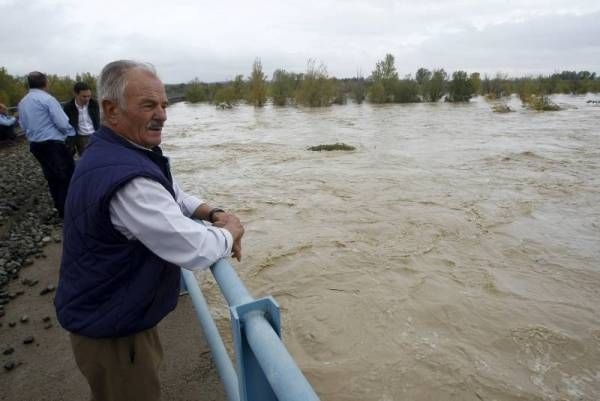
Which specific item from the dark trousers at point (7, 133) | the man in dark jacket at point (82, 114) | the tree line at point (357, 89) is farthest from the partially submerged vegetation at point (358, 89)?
the man in dark jacket at point (82, 114)

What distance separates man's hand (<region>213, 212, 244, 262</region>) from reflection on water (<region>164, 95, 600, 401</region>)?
5.70ft

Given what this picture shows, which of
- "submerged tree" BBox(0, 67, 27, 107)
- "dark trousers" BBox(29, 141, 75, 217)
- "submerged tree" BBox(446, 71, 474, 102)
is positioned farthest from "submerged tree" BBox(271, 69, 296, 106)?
"dark trousers" BBox(29, 141, 75, 217)

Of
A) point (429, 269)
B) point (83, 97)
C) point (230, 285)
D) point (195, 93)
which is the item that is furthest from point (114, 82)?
point (195, 93)

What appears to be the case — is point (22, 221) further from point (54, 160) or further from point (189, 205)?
point (189, 205)

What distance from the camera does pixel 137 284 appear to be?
1.52 metres

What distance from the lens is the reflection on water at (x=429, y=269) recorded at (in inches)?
123

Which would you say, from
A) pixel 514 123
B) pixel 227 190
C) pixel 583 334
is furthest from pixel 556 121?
pixel 583 334

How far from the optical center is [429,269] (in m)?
4.73

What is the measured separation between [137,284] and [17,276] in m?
3.67

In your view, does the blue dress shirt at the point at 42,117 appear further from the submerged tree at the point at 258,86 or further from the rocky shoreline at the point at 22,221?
the submerged tree at the point at 258,86

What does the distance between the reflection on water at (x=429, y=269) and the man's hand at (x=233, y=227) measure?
1736mm

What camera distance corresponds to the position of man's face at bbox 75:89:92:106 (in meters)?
6.07

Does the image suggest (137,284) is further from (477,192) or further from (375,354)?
(477,192)

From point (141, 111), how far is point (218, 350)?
1.06 metres
